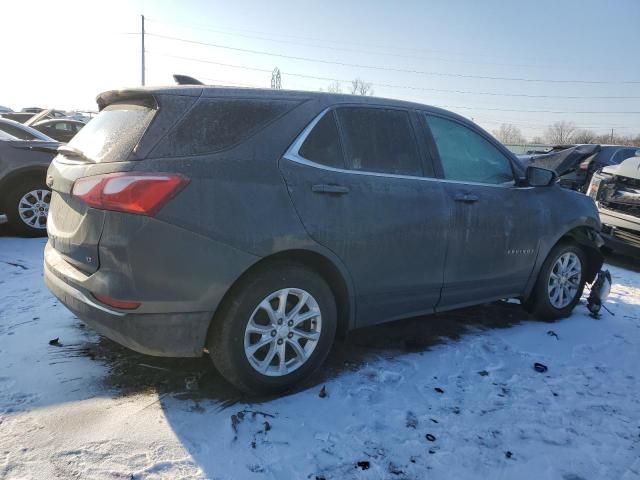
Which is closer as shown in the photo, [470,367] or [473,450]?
[473,450]

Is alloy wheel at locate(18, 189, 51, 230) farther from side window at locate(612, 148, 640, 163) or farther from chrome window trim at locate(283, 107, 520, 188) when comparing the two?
side window at locate(612, 148, 640, 163)

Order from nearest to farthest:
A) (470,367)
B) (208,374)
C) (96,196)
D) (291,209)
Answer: (96,196) < (291,209) < (208,374) < (470,367)

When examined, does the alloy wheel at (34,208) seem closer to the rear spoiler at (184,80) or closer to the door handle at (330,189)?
the rear spoiler at (184,80)

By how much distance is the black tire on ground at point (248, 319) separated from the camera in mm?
2719

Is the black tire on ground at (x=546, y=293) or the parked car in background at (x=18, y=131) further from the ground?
the parked car in background at (x=18, y=131)

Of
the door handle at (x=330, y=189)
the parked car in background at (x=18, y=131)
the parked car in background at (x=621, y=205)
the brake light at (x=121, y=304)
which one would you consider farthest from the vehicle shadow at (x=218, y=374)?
the parked car in background at (x=18, y=131)

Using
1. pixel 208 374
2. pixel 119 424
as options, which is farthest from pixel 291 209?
pixel 119 424

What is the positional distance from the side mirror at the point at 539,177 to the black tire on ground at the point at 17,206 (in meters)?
5.87

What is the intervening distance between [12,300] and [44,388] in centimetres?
172

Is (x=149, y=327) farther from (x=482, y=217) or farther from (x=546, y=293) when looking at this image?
(x=546, y=293)

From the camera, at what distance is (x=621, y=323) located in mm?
4668

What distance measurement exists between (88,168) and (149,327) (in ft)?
3.04

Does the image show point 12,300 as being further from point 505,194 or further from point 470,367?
point 505,194

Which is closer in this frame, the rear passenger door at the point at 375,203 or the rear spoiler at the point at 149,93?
the rear spoiler at the point at 149,93
